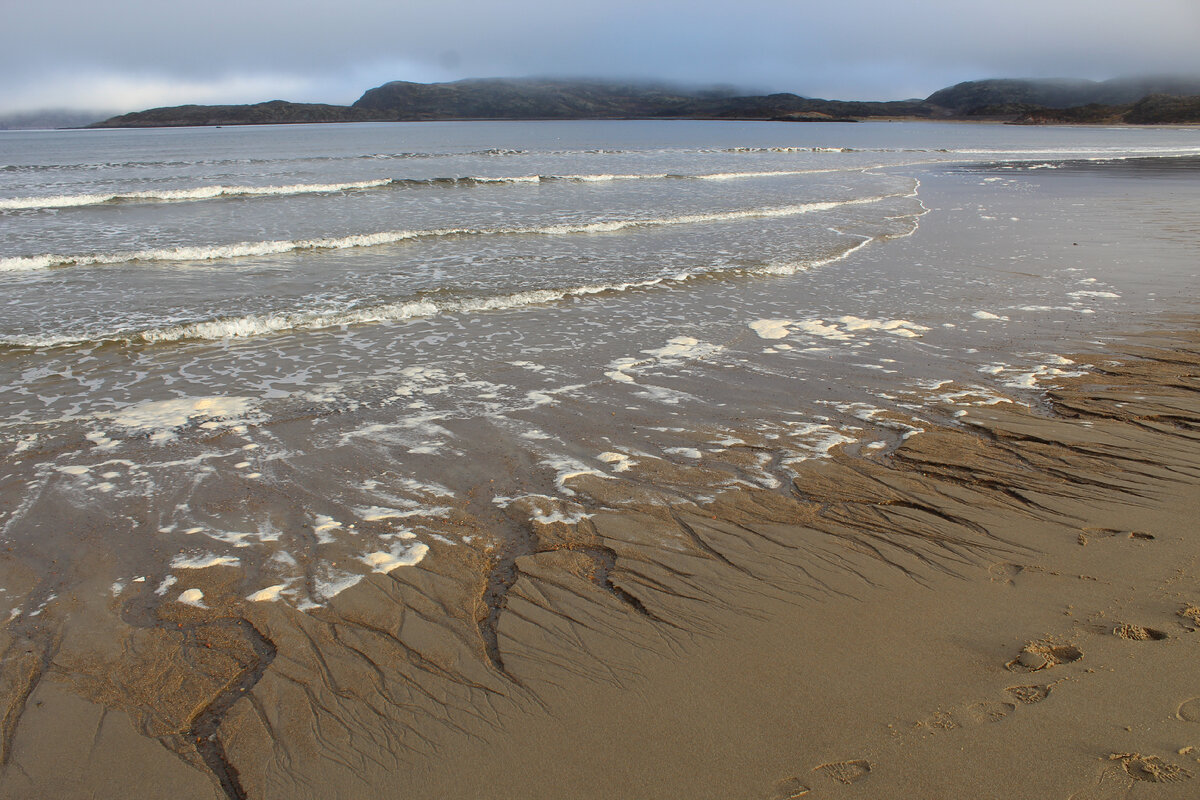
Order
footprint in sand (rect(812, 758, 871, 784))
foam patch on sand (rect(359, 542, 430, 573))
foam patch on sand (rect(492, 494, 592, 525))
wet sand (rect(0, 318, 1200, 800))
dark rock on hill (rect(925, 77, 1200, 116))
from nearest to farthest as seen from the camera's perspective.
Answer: footprint in sand (rect(812, 758, 871, 784)), wet sand (rect(0, 318, 1200, 800)), foam patch on sand (rect(359, 542, 430, 573)), foam patch on sand (rect(492, 494, 592, 525)), dark rock on hill (rect(925, 77, 1200, 116))

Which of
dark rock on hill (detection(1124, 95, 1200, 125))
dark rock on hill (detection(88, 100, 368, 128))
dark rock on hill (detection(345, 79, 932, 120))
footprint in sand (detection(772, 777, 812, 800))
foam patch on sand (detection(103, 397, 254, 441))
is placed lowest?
footprint in sand (detection(772, 777, 812, 800))

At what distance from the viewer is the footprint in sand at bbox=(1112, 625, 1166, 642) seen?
334cm

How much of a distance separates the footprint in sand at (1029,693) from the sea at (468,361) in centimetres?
217

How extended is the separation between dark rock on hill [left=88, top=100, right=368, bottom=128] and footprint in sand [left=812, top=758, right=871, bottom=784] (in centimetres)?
16504

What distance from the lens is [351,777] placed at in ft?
9.23

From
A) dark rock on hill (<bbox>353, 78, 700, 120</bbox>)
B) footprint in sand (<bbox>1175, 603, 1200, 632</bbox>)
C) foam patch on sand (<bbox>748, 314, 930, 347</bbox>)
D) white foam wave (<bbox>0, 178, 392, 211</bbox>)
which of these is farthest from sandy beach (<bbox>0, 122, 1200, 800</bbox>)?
dark rock on hill (<bbox>353, 78, 700, 120</bbox>)

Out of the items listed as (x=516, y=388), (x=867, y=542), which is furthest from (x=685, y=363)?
(x=867, y=542)

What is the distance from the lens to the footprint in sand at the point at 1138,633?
334cm

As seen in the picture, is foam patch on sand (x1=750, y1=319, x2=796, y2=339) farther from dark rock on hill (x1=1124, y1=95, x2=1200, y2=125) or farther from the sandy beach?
dark rock on hill (x1=1124, y1=95, x2=1200, y2=125)

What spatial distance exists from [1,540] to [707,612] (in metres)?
4.51

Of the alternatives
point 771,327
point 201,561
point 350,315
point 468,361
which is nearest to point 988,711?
point 201,561

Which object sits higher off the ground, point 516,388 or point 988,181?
point 988,181

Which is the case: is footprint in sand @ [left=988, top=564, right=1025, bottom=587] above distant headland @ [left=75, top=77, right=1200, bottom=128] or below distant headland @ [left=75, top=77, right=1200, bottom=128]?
below

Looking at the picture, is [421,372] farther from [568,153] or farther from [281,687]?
[568,153]
